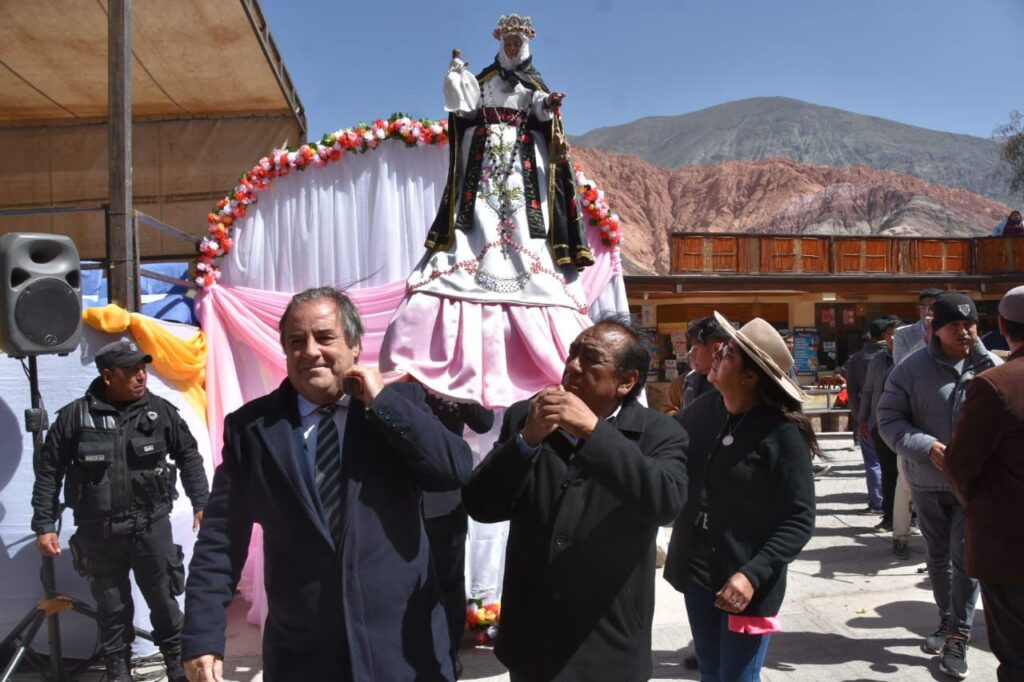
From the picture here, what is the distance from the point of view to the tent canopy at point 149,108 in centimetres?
787

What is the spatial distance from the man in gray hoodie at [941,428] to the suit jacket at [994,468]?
1008 millimetres

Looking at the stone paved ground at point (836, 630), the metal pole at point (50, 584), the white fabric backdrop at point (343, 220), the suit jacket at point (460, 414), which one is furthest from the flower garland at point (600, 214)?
the metal pole at point (50, 584)

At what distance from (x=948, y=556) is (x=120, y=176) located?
216 inches

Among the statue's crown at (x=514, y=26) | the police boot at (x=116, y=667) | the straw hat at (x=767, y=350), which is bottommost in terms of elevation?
the police boot at (x=116, y=667)

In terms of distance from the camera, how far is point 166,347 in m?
4.62

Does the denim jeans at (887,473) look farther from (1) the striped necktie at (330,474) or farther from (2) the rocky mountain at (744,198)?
(2) the rocky mountain at (744,198)

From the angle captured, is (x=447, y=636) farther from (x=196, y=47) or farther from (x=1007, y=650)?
(x=196, y=47)

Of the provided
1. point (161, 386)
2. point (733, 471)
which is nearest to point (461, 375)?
point (733, 471)

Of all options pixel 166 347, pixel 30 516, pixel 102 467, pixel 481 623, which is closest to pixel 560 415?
pixel 481 623

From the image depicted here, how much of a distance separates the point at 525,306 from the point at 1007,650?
97.6 inches

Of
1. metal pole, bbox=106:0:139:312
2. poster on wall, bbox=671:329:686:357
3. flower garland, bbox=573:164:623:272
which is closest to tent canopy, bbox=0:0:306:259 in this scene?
metal pole, bbox=106:0:139:312

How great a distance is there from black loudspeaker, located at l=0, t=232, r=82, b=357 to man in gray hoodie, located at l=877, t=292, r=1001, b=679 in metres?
4.32

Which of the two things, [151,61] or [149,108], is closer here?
[151,61]

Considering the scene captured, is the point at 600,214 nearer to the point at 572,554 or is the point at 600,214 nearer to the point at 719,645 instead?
the point at 719,645
